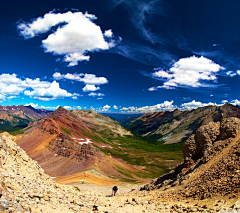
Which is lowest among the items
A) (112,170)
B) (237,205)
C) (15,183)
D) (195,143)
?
(112,170)

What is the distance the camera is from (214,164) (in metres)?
22.0

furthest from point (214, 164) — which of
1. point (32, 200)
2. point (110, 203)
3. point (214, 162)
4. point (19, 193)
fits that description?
point (19, 193)

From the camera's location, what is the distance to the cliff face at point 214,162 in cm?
1676

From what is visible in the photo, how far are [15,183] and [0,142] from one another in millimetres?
7969

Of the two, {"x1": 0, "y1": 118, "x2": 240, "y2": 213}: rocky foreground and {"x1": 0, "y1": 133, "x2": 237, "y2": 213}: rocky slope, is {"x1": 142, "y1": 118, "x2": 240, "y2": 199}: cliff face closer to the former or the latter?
{"x1": 0, "y1": 118, "x2": 240, "y2": 213}: rocky foreground

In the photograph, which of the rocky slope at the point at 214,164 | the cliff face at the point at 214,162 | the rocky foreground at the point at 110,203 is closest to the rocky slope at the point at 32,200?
the rocky foreground at the point at 110,203

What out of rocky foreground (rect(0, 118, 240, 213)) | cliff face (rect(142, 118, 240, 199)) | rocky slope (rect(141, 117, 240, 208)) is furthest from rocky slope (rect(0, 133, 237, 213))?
cliff face (rect(142, 118, 240, 199))

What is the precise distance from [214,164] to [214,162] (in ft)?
3.04

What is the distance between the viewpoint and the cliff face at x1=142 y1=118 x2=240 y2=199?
16.8 meters

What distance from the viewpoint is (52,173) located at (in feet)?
252

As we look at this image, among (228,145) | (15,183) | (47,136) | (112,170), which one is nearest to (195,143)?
(228,145)

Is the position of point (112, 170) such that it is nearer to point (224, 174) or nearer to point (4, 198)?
point (224, 174)

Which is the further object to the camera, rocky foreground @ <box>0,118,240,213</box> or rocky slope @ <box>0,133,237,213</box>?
rocky foreground @ <box>0,118,240,213</box>

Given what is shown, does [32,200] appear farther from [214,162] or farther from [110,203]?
[214,162]
